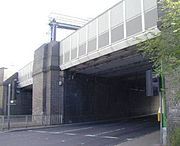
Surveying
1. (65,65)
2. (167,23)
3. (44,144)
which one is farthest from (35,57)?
(167,23)

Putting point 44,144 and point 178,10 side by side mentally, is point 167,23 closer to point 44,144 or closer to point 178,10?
point 178,10

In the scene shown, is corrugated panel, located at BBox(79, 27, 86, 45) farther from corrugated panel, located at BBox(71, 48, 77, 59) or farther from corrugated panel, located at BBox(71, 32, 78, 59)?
corrugated panel, located at BBox(71, 48, 77, 59)

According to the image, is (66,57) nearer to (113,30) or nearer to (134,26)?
(113,30)

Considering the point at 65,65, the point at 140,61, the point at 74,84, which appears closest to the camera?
the point at 140,61

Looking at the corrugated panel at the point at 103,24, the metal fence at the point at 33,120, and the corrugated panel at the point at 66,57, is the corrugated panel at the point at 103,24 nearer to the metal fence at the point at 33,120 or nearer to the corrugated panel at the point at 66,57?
the corrugated panel at the point at 66,57

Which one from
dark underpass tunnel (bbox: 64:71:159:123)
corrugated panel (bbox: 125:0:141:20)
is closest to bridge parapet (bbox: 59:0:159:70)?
corrugated panel (bbox: 125:0:141:20)

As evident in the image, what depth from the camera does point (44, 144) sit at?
571 inches

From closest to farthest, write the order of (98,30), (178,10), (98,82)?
(178,10) < (98,30) < (98,82)

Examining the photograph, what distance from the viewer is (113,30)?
19.6m

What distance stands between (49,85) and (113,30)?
39.2 feet

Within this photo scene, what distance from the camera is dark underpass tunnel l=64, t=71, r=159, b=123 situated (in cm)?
2927

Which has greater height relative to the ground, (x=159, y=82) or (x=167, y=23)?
(x=167, y=23)

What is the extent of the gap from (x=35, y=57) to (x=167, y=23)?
28685mm

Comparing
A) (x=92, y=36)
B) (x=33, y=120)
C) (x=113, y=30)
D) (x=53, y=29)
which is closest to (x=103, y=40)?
(x=113, y=30)
